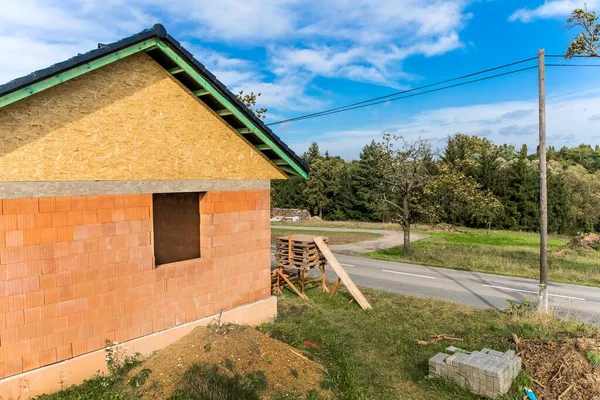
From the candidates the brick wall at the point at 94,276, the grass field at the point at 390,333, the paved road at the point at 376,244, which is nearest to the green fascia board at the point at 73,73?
the brick wall at the point at 94,276

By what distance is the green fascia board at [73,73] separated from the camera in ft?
18.8

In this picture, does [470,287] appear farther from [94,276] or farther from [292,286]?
[94,276]

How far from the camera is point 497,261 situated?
20156mm

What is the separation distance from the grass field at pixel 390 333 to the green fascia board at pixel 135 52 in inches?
170

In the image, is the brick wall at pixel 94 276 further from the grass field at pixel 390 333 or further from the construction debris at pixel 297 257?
the construction debris at pixel 297 257

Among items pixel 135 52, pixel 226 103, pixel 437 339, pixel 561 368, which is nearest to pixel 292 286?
pixel 437 339

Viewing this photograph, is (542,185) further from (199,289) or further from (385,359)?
(199,289)

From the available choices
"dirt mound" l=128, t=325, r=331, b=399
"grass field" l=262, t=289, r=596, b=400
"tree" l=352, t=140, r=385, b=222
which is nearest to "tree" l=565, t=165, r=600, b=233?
"tree" l=352, t=140, r=385, b=222

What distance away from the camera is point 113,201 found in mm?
7336

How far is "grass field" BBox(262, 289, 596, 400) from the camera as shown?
7.18 meters

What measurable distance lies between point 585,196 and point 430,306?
37.3 metres

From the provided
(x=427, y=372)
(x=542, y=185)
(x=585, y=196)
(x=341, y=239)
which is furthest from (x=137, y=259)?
(x=585, y=196)

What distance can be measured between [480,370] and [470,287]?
371 inches

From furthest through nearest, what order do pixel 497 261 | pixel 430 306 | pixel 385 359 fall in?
pixel 497 261
pixel 430 306
pixel 385 359
